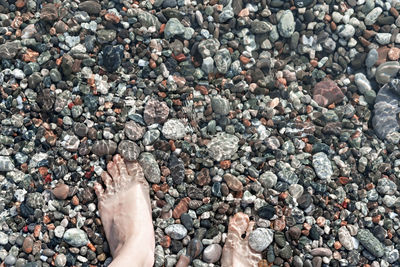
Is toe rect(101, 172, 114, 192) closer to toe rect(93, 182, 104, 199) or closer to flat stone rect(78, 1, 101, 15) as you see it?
toe rect(93, 182, 104, 199)

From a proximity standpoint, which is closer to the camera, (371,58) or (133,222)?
(133,222)

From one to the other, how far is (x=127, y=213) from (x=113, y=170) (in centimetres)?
44

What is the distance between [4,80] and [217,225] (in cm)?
251

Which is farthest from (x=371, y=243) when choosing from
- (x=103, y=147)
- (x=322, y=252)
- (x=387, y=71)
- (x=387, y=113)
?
(x=103, y=147)

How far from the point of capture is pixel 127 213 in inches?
153

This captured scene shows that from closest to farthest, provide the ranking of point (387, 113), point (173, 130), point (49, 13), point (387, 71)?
point (173, 130) → point (49, 13) → point (387, 113) → point (387, 71)

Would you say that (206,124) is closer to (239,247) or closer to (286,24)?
(239,247)

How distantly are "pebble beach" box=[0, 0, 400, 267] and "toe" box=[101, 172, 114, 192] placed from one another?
5 cm

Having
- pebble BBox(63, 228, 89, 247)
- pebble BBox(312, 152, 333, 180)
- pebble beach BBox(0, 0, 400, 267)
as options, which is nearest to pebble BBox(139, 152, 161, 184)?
pebble beach BBox(0, 0, 400, 267)

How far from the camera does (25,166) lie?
3775mm

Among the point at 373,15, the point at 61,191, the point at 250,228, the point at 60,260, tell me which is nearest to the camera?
the point at 60,260

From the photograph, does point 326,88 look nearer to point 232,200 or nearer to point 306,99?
point 306,99

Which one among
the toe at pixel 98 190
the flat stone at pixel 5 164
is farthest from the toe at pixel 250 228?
the flat stone at pixel 5 164

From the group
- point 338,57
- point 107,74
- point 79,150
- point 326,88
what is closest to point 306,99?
point 326,88
